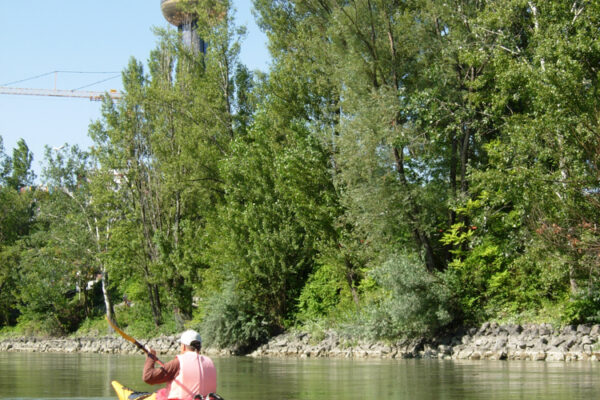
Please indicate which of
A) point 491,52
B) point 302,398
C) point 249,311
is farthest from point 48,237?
point 302,398

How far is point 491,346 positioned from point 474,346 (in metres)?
0.65

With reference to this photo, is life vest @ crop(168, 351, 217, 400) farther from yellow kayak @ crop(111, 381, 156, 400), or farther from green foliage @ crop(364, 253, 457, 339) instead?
green foliage @ crop(364, 253, 457, 339)

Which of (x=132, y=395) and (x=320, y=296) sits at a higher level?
(x=320, y=296)

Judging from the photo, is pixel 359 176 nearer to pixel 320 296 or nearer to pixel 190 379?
pixel 320 296

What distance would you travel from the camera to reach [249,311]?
33.4 metres

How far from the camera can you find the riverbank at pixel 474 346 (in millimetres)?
20797

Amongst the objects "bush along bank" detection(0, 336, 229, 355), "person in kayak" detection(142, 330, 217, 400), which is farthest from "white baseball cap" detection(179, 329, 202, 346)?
"bush along bank" detection(0, 336, 229, 355)

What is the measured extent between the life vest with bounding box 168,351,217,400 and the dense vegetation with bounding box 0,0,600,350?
515 inches

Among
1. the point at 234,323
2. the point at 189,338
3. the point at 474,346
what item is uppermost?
the point at 189,338

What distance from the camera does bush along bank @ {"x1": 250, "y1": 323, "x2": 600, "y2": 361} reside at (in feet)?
67.9

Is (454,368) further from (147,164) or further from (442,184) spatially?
(147,164)

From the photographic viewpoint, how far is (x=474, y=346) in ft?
77.0

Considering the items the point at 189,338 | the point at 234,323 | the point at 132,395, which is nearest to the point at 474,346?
the point at 234,323

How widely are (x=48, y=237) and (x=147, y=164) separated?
14.4 metres
